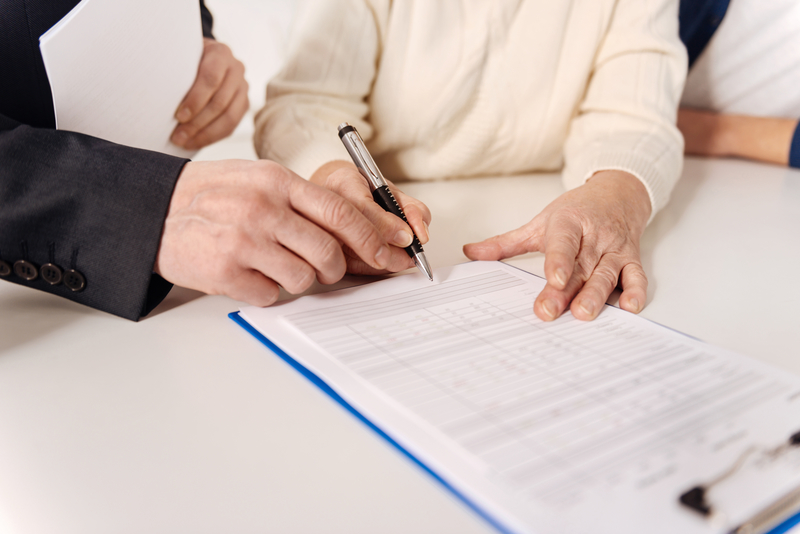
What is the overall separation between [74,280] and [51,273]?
0.02 meters

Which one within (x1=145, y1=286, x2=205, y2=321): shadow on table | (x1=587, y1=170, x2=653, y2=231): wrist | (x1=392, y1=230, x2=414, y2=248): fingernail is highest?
(x1=587, y1=170, x2=653, y2=231): wrist

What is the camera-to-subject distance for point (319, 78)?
0.95 metres

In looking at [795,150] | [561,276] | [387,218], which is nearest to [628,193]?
[561,276]

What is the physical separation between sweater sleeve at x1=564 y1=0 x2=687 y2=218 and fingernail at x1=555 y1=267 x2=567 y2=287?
368 millimetres

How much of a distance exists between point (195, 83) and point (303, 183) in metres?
0.47

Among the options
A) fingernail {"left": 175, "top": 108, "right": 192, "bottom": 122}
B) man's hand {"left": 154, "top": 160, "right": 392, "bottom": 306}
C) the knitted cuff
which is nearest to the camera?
man's hand {"left": 154, "top": 160, "right": 392, "bottom": 306}

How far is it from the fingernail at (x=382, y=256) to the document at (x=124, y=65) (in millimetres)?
371

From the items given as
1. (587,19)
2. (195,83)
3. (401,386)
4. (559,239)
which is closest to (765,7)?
(587,19)

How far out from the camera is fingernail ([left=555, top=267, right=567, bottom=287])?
1.73ft

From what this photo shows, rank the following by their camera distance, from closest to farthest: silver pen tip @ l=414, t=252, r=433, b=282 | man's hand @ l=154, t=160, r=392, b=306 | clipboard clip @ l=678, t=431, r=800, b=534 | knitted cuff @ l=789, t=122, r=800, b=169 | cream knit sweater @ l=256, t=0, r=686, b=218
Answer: clipboard clip @ l=678, t=431, r=800, b=534, man's hand @ l=154, t=160, r=392, b=306, silver pen tip @ l=414, t=252, r=433, b=282, cream knit sweater @ l=256, t=0, r=686, b=218, knitted cuff @ l=789, t=122, r=800, b=169

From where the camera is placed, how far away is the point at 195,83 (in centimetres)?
83

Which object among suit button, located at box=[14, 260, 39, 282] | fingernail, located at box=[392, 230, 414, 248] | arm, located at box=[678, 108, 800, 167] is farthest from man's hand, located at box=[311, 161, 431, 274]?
arm, located at box=[678, 108, 800, 167]

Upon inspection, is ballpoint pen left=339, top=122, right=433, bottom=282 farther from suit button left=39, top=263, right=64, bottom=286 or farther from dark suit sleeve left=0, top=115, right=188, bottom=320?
suit button left=39, top=263, right=64, bottom=286

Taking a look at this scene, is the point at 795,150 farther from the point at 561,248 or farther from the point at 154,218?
the point at 154,218
